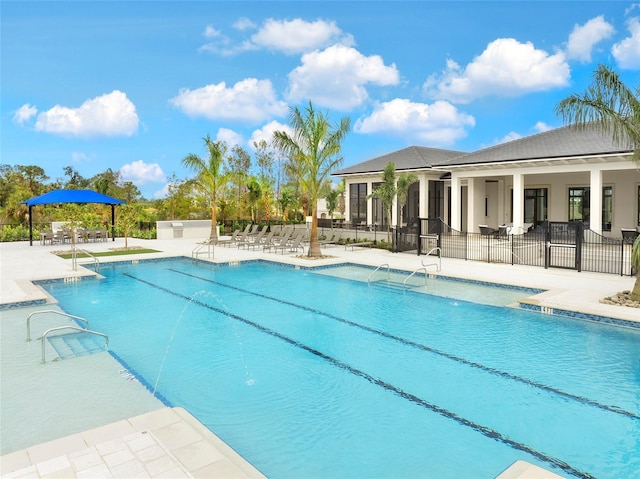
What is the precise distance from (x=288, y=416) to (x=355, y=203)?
82.0ft

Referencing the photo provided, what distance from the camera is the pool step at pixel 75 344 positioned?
7.38 metres

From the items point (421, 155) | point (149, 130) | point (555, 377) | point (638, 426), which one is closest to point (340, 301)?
point (555, 377)

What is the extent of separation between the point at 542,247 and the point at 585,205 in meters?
7.81

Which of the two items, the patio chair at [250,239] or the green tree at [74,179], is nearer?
the patio chair at [250,239]

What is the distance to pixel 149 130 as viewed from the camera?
61.5m

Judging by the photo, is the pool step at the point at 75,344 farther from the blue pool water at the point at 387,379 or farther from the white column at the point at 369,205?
the white column at the point at 369,205

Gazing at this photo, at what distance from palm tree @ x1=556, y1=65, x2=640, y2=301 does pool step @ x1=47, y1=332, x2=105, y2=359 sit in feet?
33.2

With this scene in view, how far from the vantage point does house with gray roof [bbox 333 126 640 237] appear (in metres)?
18.2

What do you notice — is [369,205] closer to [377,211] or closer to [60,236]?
[377,211]

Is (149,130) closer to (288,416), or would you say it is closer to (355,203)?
(355,203)

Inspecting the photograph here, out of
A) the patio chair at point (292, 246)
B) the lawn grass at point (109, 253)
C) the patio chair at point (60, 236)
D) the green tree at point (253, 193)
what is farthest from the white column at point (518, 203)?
the patio chair at point (60, 236)

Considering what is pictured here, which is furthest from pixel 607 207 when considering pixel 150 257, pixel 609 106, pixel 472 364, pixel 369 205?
pixel 150 257

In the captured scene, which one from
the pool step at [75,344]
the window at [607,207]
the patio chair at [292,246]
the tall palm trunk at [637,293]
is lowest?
the pool step at [75,344]

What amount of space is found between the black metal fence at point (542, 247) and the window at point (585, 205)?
4264 millimetres
